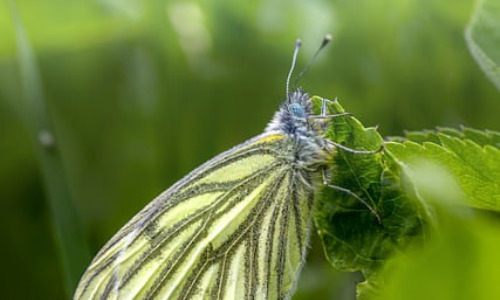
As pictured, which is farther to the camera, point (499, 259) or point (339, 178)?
point (339, 178)

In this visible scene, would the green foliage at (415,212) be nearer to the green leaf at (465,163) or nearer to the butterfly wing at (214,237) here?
the green leaf at (465,163)

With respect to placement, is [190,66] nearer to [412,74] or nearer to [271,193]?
[412,74]

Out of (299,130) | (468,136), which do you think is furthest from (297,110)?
(468,136)

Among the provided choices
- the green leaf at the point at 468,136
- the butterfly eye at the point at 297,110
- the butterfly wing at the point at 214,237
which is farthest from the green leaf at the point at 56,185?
the green leaf at the point at 468,136

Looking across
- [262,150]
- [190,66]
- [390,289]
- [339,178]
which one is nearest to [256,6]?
[190,66]

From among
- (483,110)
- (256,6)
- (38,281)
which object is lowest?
(38,281)

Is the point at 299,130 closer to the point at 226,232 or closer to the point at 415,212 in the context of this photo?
the point at 226,232
